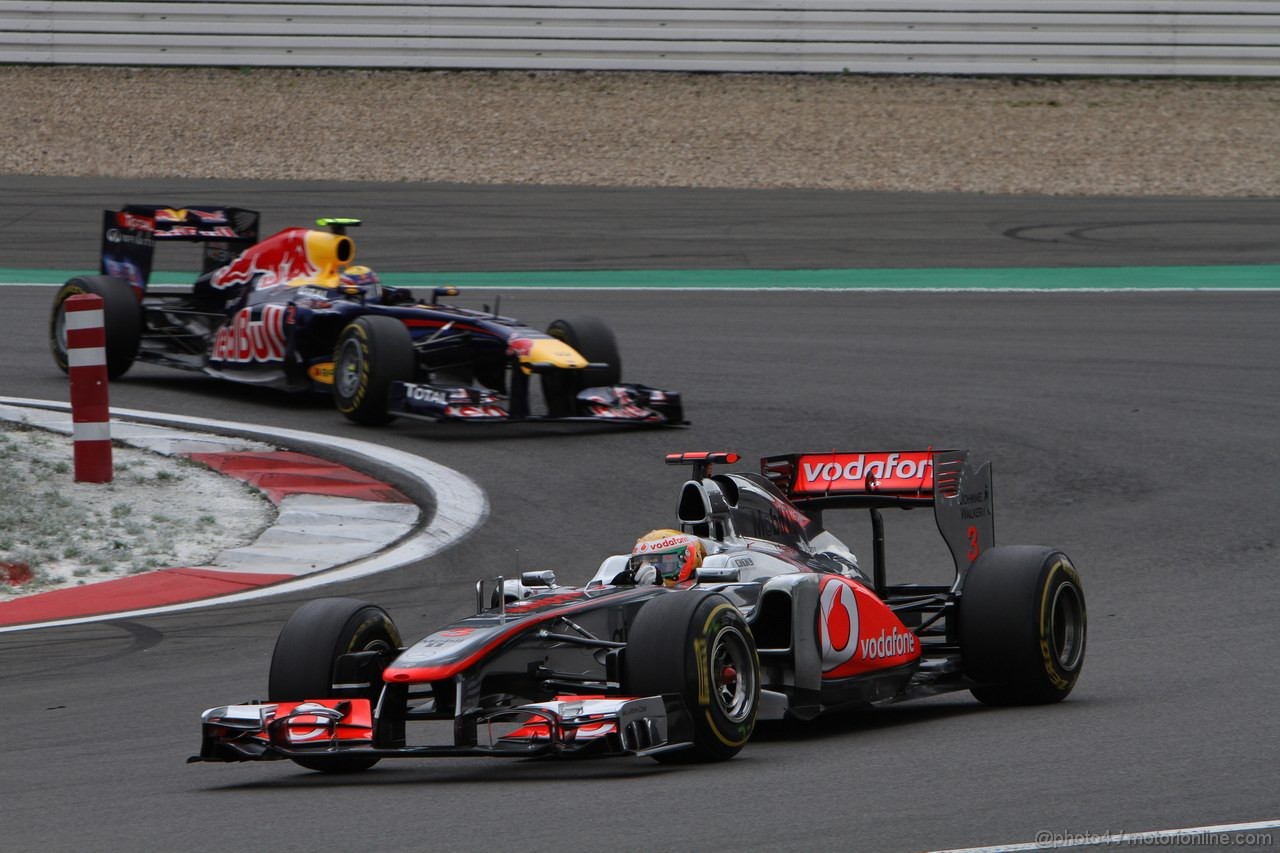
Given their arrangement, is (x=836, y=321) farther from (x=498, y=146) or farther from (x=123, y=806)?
(x=123, y=806)

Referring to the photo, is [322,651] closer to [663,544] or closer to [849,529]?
[663,544]

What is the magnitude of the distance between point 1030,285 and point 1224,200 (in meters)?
6.63

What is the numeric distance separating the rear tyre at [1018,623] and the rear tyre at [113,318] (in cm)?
960

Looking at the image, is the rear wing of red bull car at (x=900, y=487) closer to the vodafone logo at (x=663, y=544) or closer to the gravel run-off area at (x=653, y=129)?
the vodafone logo at (x=663, y=544)

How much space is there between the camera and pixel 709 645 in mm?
6082

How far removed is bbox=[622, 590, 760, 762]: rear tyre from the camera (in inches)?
237

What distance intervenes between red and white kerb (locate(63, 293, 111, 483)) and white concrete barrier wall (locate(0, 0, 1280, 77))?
63.8 ft

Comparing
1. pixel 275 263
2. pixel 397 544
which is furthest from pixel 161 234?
pixel 397 544

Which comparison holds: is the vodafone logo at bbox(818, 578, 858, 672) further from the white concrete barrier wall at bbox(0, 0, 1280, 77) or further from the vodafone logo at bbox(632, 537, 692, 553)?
the white concrete barrier wall at bbox(0, 0, 1280, 77)

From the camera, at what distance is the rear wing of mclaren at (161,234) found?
15.5 meters

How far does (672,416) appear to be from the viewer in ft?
45.3

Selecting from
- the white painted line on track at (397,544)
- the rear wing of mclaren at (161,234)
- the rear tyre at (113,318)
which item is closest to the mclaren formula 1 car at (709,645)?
the white painted line on track at (397,544)

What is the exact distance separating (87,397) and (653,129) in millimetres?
18109

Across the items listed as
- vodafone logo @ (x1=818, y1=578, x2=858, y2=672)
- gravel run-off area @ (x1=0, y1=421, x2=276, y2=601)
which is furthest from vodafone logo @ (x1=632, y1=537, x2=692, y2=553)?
gravel run-off area @ (x1=0, y1=421, x2=276, y2=601)
